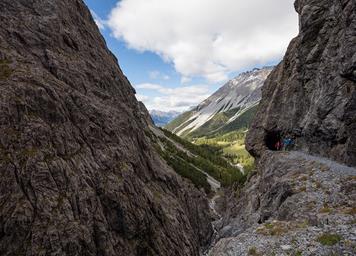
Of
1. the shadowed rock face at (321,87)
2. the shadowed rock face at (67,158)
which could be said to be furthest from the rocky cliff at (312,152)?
the shadowed rock face at (67,158)

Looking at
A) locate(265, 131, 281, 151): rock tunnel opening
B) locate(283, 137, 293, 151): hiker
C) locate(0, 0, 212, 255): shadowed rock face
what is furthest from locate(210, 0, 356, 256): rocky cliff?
locate(0, 0, 212, 255): shadowed rock face

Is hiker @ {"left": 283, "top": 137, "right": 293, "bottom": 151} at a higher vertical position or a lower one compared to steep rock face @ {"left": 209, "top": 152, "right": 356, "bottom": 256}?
higher

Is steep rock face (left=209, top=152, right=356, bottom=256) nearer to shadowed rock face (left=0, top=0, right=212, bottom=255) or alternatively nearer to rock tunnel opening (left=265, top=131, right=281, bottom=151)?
rock tunnel opening (left=265, top=131, right=281, bottom=151)

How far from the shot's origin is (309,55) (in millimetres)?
53312

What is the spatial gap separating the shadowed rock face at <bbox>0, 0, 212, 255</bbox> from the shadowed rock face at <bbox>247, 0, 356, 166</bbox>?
94.9ft

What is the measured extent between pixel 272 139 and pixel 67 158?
42189 millimetres

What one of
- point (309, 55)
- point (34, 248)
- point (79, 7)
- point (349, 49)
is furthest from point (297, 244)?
point (79, 7)

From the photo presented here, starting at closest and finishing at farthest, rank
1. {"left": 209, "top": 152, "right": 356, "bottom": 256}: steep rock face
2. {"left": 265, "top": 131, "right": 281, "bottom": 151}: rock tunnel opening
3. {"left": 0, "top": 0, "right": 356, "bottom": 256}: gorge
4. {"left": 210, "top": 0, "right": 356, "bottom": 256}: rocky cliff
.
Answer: {"left": 209, "top": 152, "right": 356, "bottom": 256}: steep rock face
{"left": 210, "top": 0, "right": 356, "bottom": 256}: rocky cliff
{"left": 0, "top": 0, "right": 356, "bottom": 256}: gorge
{"left": 265, "top": 131, "right": 281, "bottom": 151}: rock tunnel opening

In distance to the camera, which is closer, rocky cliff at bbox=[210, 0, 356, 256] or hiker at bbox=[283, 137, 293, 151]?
rocky cliff at bbox=[210, 0, 356, 256]

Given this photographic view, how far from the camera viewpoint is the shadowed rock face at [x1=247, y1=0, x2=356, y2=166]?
39250 mm

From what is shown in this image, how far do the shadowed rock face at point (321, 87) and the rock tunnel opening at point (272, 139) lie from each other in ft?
2.14

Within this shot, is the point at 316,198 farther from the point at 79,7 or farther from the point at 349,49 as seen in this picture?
the point at 79,7

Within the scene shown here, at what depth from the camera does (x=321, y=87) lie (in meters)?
47.6

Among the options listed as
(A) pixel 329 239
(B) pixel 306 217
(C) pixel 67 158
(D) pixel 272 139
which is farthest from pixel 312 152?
(C) pixel 67 158
